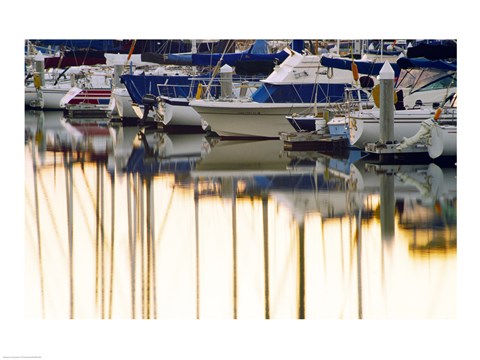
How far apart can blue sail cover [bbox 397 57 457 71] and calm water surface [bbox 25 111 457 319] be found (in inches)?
102

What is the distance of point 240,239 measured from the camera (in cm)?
1102

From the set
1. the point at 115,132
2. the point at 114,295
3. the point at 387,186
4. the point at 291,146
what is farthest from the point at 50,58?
the point at 114,295

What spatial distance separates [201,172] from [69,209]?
3.89m

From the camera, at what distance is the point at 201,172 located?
16.6 meters

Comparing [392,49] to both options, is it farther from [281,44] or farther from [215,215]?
[215,215]

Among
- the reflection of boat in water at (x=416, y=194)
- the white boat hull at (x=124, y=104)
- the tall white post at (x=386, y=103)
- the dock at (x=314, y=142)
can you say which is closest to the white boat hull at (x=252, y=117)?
the dock at (x=314, y=142)

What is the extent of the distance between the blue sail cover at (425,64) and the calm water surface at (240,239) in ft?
8.52

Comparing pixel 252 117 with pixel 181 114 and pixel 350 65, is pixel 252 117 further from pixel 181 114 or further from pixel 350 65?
pixel 181 114

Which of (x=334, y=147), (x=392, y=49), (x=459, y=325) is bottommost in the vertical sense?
(x=459, y=325)

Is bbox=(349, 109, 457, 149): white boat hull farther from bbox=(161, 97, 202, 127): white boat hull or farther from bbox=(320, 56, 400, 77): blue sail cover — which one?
bbox=(161, 97, 202, 127): white boat hull

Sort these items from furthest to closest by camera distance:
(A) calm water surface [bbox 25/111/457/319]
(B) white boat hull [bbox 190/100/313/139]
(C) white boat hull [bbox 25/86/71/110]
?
(C) white boat hull [bbox 25/86/71/110] → (B) white boat hull [bbox 190/100/313/139] → (A) calm water surface [bbox 25/111/457/319]

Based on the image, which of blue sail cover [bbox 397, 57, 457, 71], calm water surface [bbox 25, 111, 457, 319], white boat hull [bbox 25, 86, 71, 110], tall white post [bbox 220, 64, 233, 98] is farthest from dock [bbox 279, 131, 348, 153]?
white boat hull [bbox 25, 86, 71, 110]

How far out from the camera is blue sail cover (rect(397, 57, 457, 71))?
19625mm

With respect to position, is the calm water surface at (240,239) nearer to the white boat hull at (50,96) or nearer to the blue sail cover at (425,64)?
the blue sail cover at (425,64)
